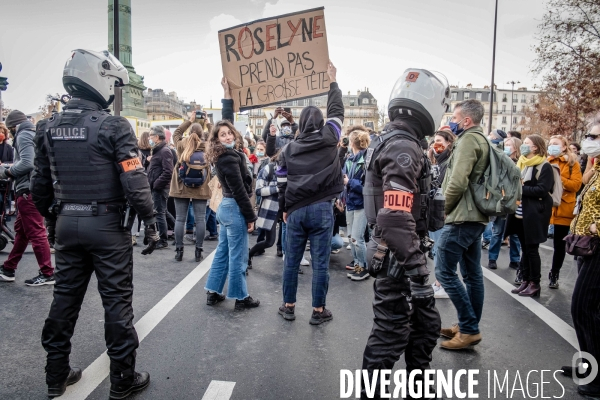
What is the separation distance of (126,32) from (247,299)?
2605 centimetres

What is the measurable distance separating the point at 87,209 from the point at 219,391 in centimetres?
159

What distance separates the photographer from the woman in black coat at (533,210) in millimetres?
5492

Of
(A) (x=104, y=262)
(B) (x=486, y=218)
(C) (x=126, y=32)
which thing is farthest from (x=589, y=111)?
(C) (x=126, y=32)

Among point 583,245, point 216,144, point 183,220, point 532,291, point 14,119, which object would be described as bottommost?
point 532,291

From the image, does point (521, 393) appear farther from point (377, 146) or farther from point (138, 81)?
point (138, 81)

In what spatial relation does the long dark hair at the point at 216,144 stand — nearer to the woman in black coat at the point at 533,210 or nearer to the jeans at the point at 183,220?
the jeans at the point at 183,220

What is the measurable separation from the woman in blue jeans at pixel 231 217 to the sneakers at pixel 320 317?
80cm

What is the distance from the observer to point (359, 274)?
612cm

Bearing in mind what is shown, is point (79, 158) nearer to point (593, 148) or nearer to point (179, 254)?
point (593, 148)

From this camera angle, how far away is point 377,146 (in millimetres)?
2812

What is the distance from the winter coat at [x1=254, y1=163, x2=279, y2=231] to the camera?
5.53 m

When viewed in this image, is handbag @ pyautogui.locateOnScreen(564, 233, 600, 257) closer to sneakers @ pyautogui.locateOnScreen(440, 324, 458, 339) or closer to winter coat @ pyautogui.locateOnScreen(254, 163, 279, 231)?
sneakers @ pyautogui.locateOnScreen(440, 324, 458, 339)

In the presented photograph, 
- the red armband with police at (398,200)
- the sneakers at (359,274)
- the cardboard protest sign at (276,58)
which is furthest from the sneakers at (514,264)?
the red armband with police at (398,200)

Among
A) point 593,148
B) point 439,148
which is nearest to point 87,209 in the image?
point 593,148
